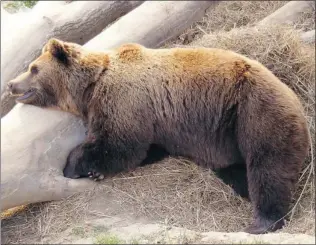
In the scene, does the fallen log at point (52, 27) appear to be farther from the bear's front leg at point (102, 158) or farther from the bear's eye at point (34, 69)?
Answer: the bear's front leg at point (102, 158)

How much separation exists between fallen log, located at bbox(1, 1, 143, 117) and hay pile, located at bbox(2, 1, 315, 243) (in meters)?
1.54

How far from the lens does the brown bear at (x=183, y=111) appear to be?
17.2 feet

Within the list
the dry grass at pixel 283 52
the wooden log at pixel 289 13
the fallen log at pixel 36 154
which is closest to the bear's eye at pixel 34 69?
the fallen log at pixel 36 154

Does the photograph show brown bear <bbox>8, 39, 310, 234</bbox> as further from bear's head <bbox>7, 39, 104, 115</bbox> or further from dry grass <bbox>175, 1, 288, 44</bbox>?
dry grass <bbox>175, 1, 288, 44</bbox>

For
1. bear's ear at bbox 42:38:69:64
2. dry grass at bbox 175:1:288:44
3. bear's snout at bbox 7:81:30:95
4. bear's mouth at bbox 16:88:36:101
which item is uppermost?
bear's ear at bbox 42:38:69:64

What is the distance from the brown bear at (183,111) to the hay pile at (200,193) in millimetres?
190

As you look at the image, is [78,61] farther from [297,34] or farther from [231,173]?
[297,34]

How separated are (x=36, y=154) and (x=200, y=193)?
5.46 feet

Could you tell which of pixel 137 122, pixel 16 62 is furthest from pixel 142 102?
pixel 16 62

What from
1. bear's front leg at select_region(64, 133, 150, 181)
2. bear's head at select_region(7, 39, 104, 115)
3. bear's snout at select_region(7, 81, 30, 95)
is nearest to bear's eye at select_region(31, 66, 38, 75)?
bear's head at select_region(7, 39, 104, 115)

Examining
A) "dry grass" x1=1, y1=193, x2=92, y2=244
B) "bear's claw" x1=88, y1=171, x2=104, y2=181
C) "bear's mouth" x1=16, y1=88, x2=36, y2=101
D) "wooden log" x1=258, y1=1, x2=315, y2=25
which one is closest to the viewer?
"dry grass" x1=1, y1=193, x2=92, y2=244

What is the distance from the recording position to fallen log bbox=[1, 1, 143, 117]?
6.96 meters

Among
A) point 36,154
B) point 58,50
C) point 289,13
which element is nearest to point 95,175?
point 36,154

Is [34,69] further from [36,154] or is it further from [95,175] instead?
[95,175]
